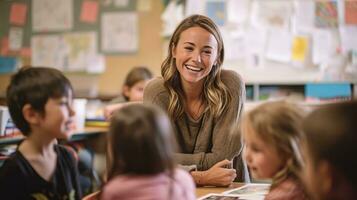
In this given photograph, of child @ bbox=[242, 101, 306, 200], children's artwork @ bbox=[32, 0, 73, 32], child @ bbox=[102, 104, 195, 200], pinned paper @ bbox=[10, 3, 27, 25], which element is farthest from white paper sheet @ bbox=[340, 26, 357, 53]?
child @ bbox=[102, 104, 195, 200]

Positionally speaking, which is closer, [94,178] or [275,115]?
[275,115]

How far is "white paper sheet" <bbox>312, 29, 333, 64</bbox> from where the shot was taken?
4.08 m

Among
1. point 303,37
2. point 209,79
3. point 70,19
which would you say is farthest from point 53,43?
point 209,79

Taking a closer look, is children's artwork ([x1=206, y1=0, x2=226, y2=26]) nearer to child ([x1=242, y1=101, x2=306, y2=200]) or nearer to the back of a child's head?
the back of a child's head

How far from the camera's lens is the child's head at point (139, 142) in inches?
42.2

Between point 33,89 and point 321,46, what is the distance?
327 cm

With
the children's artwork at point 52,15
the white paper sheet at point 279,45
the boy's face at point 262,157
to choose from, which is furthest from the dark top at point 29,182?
the children's artwork at point 52,15

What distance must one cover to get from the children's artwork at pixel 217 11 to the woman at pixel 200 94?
91.2 inches

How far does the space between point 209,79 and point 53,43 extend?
10.7ft

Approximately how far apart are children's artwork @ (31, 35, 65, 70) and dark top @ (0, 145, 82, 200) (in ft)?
12.0

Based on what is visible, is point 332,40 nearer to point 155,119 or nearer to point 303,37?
point 303,37

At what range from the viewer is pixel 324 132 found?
3.28ft

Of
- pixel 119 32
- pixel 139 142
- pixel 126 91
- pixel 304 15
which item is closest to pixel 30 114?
pixel 139 142

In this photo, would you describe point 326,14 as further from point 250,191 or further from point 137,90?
point 250,191
